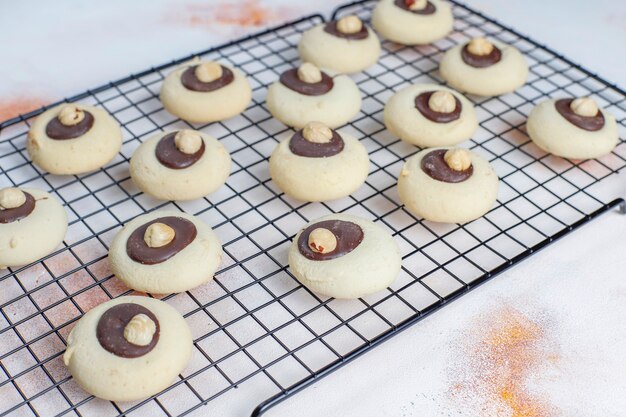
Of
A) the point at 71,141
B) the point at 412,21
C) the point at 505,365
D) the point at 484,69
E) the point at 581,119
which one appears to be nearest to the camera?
the point at 505,365

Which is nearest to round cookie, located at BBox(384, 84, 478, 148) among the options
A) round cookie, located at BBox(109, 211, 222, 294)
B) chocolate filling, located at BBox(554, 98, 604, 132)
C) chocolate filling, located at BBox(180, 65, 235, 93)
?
chocolate filling, located at BBox(554, 98, 604, 132)

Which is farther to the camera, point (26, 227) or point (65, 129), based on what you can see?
point (65, 129)

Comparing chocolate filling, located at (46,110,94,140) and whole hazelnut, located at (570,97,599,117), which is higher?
whole hazelnut, located at (570,97,599,117)

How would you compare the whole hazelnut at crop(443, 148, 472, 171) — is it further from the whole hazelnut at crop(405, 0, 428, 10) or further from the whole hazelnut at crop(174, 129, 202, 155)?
the whole hazelnut at crop(405, 0, 428, 10)

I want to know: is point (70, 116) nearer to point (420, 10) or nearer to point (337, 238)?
point (337, 238)

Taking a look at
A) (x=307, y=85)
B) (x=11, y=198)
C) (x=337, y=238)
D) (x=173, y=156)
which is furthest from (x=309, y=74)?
(x=11, y=198)

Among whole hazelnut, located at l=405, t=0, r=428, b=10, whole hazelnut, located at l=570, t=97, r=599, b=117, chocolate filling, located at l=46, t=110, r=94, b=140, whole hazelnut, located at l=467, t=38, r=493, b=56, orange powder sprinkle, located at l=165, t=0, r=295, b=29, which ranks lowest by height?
orange powder sprinkle, located at l=165, t=0, r=295, b=29

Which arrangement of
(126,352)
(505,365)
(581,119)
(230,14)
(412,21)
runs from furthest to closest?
(230,14) → (412,21) → (581,119) → (505,365) → (126,352)

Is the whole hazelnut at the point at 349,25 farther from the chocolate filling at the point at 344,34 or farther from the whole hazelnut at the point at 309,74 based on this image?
the whole hazelnut at the point at 309,74
